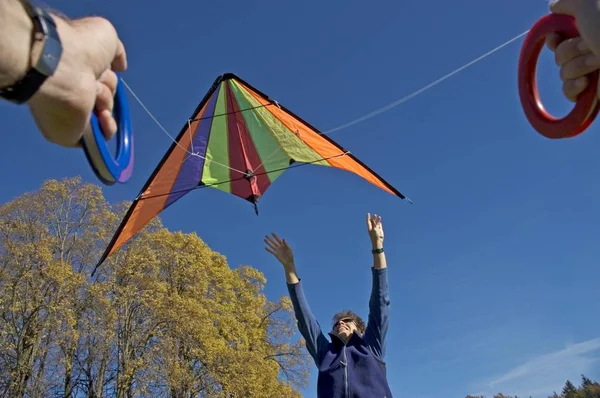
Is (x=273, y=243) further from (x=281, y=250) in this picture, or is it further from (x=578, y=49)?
(x=578, y=49)

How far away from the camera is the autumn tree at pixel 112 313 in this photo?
53.0ft

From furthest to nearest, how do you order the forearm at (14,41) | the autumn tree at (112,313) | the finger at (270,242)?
the autumn tree at (112,313), the finger at (270,242), the forearm at (14,41)

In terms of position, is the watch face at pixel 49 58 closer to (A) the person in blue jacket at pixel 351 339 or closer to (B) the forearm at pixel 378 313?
(A) the person in blue jacket at pixel 351 339

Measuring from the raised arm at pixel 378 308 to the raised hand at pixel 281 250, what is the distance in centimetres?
58

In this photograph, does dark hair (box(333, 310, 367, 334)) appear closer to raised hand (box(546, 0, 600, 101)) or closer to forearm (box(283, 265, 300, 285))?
forearm (box(283, 265, 300, 285))

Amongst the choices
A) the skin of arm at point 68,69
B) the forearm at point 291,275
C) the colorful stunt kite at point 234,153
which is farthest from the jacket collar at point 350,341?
the colorful stunt kite at point 234,153

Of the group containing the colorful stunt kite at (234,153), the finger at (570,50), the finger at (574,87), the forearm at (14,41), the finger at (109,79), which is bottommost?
the forearm at (14,41)

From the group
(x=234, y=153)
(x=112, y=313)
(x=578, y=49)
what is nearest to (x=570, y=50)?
(x=578, y=49)

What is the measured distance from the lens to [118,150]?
58.7 inches

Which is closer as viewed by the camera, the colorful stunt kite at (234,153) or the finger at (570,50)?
the finger at (570,50)

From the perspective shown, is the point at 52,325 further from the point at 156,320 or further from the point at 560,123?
the point at 560,123

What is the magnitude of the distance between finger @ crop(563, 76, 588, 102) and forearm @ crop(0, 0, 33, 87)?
107 cm

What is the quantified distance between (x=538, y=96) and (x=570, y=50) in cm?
68

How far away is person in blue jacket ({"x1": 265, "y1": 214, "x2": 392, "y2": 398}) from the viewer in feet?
9.96
